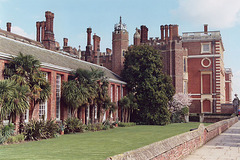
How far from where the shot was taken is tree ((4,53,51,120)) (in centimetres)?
1639

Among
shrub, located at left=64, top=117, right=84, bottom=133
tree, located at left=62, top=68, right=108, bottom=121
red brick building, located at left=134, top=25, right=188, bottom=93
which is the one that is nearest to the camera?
shrub, located at left=64, top=117, right=84, bottom=133

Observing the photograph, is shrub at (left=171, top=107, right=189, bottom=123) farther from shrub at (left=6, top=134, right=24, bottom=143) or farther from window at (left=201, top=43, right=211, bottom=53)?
shrub at (left=6, top=134, right=24, bottom=143)

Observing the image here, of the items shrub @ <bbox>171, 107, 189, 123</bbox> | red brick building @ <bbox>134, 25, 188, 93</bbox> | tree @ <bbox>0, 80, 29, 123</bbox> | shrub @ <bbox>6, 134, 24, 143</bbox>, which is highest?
red brick building @ <bbox>134, 25, 188, 93</bbox>

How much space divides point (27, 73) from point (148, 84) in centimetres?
1733

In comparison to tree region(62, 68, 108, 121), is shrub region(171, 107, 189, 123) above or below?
below

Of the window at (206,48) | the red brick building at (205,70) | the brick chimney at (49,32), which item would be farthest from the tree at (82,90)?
the window at (206,48)

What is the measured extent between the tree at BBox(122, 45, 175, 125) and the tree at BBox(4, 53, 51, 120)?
1650 cm

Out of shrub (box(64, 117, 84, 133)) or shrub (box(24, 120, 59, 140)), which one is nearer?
shrub (box(24, 120, 59, 140))

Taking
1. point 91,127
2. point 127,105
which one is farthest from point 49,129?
point 127,105

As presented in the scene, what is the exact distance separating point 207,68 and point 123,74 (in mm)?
17634

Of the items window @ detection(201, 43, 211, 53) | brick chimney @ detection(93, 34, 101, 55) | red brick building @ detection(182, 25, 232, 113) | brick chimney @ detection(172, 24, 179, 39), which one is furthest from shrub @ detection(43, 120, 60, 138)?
brick chimney @ detection(172, 24, 179, 39)

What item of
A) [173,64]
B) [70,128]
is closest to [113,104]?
[70,128]

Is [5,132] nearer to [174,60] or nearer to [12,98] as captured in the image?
[12,98]

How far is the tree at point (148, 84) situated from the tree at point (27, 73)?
650 inches
